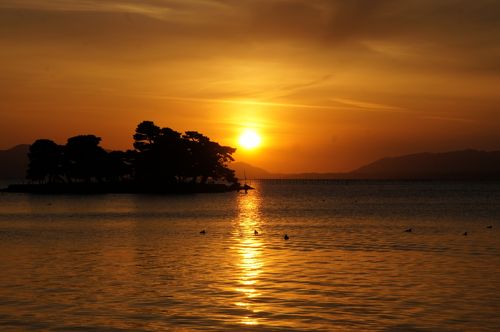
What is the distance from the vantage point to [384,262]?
4506 cm

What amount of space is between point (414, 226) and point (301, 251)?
35.2 metres

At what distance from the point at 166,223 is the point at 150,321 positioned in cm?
6289

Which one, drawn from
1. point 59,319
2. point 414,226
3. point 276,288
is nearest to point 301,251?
point 276,288

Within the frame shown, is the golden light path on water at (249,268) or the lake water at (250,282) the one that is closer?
the lake water at (250,282)

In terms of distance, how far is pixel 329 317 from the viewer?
26859mm

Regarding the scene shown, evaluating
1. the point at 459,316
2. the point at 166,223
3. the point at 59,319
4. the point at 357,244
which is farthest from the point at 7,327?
the point at 166,223

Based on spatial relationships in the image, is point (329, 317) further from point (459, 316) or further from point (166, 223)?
point (166, 223)

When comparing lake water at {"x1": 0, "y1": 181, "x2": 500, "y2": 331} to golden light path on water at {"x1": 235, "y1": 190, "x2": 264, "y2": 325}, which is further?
golden light path on water at {"x1": 235, "y1": 190, "x2": 264, "y2": 325}

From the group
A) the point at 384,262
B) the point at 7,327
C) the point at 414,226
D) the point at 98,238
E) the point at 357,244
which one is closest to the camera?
the point at 7,327

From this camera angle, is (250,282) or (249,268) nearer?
(250,282)

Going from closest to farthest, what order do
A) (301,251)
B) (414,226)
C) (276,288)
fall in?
(276,288)
(301,251)
(414,226)

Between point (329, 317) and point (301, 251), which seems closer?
point (329, 317)

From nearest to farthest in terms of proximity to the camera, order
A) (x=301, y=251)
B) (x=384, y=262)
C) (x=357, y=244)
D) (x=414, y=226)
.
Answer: (x=384, y=262), (x=301, y=251), (x=357, y=244), (x=414, y=226)

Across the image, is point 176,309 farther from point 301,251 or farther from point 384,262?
point 301,251
